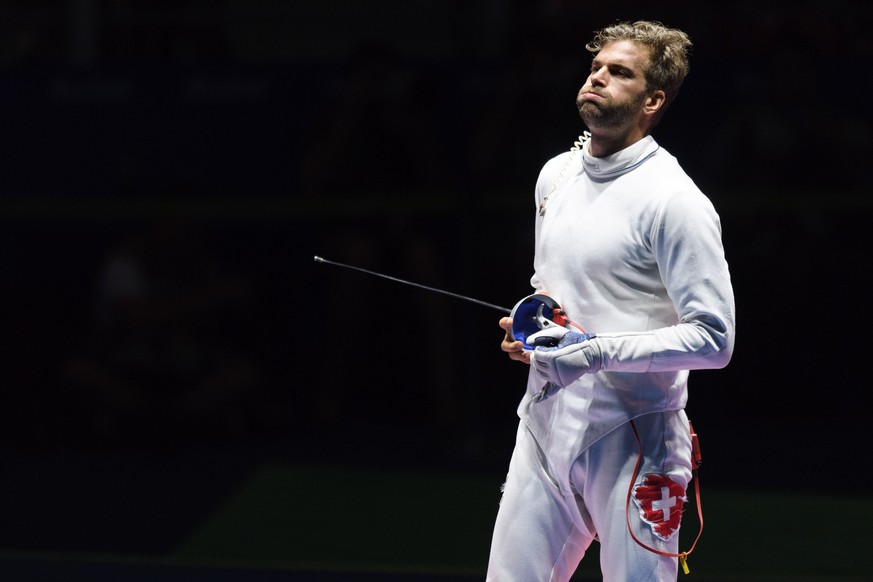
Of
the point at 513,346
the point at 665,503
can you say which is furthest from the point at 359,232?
the point at 665,503

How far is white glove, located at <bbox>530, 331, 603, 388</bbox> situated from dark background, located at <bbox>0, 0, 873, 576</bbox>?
3.34 metres

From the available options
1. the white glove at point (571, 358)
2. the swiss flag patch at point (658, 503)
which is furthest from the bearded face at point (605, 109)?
the swiss flag patch at point (658, 503)

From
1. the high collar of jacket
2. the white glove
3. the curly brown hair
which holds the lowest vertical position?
the white glove

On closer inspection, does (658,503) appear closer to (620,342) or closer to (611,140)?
(620,342)

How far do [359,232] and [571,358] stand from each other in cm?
412

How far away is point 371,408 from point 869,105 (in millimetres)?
3233

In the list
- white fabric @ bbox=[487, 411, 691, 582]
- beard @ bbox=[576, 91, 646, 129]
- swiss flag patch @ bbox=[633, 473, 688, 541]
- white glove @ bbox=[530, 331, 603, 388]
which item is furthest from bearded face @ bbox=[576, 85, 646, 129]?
swiss flag patch @ bbox=[633, 473, 688, 541]

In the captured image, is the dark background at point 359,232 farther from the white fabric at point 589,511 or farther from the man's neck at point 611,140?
the man's neck at point 611,140

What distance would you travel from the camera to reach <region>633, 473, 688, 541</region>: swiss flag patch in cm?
285

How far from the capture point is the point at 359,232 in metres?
6.79

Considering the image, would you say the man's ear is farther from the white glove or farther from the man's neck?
the white glove

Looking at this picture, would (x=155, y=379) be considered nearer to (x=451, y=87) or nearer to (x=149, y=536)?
(x=149, y=536)

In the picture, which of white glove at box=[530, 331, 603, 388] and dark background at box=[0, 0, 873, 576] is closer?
white glove at box=[530, 331, 603, 388]

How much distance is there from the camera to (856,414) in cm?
703
